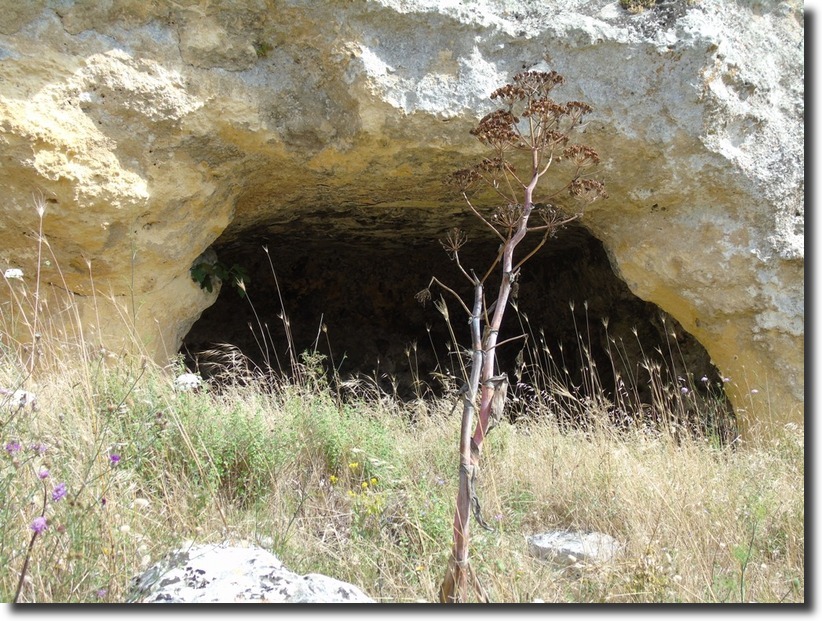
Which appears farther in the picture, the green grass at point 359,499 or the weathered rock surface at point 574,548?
the weathered rock surface at point 574,548

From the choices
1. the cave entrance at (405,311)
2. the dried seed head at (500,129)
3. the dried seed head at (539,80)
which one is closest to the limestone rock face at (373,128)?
the dried seed head at (539,80)

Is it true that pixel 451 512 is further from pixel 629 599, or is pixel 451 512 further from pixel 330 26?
pixel 330 26

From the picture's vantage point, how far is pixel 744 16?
363 cm

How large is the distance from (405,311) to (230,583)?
16.1 feet

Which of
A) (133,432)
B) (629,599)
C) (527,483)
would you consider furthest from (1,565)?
(527,483)

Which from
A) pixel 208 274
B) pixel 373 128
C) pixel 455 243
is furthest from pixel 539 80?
pixel 208 274

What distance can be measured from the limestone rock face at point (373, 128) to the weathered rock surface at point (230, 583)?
177cm

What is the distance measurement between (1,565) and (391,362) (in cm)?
476

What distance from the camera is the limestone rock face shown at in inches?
Answer: 121

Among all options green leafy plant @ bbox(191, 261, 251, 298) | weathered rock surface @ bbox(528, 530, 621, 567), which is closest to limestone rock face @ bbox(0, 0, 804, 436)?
green leafy plant @ bbox(191, 261, 251, 298)

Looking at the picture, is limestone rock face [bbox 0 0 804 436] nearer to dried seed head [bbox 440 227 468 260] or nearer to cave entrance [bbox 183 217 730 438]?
dried seed head [bbox 440 227 468 260]

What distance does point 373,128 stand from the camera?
3.34 meters

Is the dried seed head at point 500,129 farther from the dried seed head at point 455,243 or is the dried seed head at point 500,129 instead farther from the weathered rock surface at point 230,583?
the weathered rock surface at point 230,583

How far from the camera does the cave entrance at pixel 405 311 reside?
220 inches
